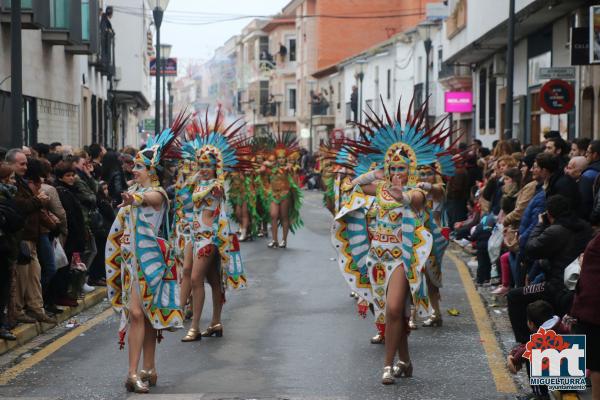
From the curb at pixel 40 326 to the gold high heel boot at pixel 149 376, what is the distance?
212 centimetres

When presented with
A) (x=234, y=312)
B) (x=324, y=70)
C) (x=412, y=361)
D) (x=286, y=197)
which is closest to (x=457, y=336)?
(x=412, y=361)

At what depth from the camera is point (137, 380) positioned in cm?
865

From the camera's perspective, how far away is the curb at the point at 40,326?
10.7 m

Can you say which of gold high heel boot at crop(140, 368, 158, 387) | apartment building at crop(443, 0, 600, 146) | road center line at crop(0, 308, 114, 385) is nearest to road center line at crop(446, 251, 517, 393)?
gold high heel boot at crop(140, 368, 158, 387)

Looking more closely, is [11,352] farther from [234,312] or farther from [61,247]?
[234,312]

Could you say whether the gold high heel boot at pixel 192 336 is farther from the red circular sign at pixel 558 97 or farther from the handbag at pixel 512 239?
the red circular sign at pixel 558 97

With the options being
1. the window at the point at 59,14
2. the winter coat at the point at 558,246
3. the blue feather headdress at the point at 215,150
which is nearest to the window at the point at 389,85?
the window at the point at 59,14

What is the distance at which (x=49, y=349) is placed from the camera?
35.1 feet

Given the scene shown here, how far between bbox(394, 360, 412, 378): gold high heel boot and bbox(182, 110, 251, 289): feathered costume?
284 cm

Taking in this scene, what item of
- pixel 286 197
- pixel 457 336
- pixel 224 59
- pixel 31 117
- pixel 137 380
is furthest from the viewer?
pixel 224 59

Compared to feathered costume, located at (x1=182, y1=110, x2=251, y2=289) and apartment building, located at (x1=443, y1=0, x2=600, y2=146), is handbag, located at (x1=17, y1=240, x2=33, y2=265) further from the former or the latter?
apartment building, located at (x1=443, y1=0, x2=600, y2=146)

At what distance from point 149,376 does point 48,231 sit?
3354 millimetres

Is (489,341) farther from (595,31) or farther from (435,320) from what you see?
(595,31)

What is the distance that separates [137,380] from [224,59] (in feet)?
363
